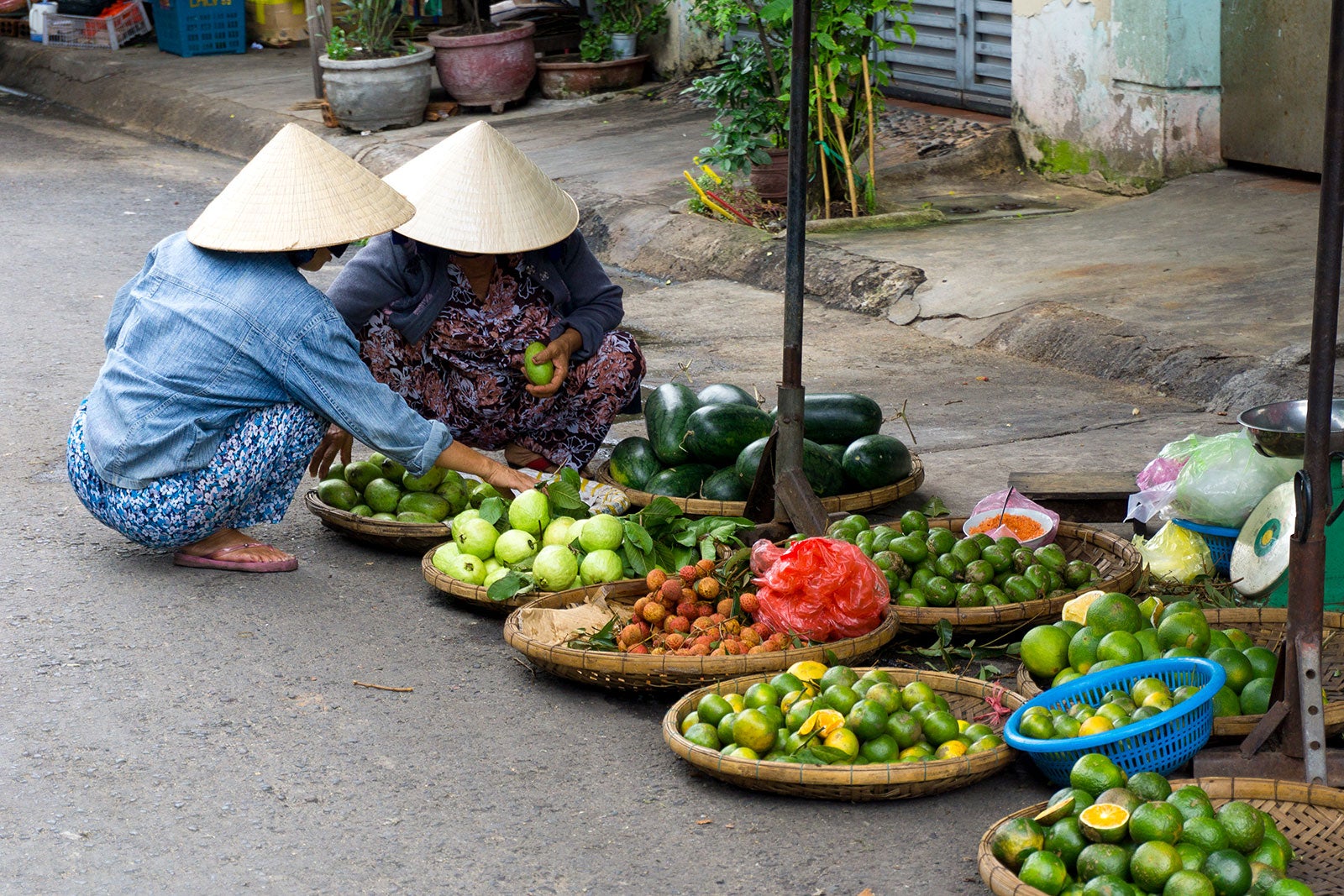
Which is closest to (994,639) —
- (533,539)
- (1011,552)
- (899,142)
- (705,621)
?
(1011,552)

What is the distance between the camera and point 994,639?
3.57 m

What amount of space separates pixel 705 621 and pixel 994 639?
0.70 metres

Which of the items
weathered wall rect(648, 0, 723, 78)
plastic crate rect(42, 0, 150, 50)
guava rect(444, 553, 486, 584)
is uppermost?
plastic crate rect(42, 0, 150, 50)

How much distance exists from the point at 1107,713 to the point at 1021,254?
4611 millimetres

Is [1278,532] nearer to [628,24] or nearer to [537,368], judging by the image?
[537,368]

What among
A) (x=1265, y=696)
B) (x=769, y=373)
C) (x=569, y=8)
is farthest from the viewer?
(x=569, y=8)

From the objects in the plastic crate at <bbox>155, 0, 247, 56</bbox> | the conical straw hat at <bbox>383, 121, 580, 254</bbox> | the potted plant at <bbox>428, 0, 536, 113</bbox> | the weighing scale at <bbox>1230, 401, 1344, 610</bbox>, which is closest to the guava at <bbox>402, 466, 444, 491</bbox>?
the conical straw hat at <bbox>383, 121, 580, 254</bbox>

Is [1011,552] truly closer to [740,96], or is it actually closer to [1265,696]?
[1265,696]

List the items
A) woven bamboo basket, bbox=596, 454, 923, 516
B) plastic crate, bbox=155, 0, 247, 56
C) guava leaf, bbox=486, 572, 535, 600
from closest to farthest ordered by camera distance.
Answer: guava leaf, bbox=486, 572, 535, 600 < woven bamboo basket, bbox=596, 454, 923, 516 < plastic crate, bbox=155, 0, 247, 56

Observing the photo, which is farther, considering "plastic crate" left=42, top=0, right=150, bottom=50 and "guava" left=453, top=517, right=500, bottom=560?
"plastic crate" left=42, top=0, right=150, bottom=50

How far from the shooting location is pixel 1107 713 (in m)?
2.81

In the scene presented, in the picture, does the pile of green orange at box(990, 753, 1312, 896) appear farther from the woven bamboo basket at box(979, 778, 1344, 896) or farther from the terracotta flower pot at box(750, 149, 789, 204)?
the terracotta flower pot at box(750, 149, 789, 204)

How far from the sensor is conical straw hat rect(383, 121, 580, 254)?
14.2ft

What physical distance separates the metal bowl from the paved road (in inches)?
40.7
